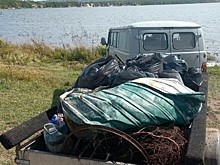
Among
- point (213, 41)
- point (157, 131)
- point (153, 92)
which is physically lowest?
point (213, 41)

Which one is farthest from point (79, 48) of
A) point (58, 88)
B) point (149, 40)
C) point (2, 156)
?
point (2, 156)

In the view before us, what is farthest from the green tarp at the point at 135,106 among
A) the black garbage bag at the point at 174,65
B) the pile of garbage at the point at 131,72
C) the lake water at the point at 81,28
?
the lake water at the point at 81,28

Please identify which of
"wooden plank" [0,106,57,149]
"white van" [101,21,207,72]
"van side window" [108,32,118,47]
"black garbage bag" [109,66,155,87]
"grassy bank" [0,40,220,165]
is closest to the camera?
"wooden plank" [0,106,57,149]

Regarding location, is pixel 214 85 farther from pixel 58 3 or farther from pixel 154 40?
→ pixel 58 3

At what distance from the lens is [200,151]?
2324 millimetres

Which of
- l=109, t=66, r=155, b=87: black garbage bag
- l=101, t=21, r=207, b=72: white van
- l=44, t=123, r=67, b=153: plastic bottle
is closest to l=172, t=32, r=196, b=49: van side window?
l=101, t=21, r=207, b=72: white van

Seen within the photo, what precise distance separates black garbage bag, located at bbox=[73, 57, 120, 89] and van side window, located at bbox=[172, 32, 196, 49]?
11.2ft

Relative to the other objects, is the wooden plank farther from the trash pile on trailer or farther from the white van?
the white van

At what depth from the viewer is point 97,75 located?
12.5ft

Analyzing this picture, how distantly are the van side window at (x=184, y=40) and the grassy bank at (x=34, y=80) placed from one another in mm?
1869

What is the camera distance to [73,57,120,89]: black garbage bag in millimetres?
3729

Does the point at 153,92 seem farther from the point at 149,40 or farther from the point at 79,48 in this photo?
the point at 79,48

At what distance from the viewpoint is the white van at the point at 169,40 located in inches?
279

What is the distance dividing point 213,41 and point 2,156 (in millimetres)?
21302
